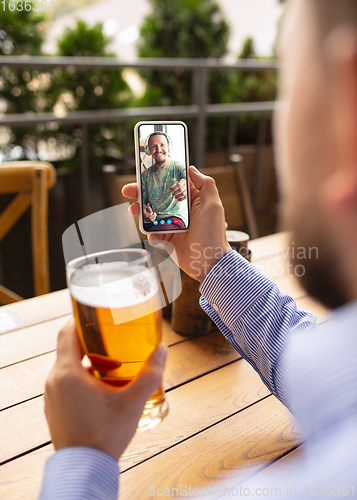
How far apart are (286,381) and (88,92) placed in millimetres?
2716

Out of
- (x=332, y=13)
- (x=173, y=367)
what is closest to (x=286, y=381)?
(x=173, y=367)

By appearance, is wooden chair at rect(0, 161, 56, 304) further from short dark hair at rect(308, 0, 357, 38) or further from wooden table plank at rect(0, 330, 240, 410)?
short dark hair at rect(308, 0, 357, 38)

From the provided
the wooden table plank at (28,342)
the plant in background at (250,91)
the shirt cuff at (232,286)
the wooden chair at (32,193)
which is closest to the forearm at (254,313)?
the shirt cuff at (232,286)

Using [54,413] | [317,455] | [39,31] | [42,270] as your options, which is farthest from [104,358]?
[39,31]

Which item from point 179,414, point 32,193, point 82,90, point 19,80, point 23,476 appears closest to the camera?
point 23,476

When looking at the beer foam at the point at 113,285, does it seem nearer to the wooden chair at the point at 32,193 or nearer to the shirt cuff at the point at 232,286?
the shirt cuff at the point at 232,286

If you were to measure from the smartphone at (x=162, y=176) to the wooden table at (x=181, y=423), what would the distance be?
25cm

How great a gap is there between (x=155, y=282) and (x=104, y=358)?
10 centimetres

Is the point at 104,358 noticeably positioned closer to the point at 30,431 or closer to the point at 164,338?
the point at 30,431

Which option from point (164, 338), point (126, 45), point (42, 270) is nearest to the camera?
point (164, 338)

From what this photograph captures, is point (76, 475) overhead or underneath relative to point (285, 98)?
underneath

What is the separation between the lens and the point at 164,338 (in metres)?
0.81

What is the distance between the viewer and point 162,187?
681 mm

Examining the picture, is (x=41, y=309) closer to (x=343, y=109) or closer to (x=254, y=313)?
(x=254, y=313)
